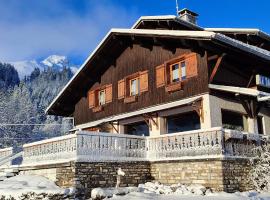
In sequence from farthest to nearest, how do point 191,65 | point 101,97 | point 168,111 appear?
1. point 101,97
2. point 168,111
3. point 191,65

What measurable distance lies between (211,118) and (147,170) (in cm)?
360

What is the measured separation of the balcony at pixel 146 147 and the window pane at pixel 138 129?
4.08 meters

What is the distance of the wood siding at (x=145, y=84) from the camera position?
17281mm

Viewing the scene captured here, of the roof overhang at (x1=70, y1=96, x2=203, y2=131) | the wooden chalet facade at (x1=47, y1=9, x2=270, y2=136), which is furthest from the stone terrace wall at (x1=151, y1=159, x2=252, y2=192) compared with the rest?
the roof overhang at (x1=70, y1=96, x2=203, y2=131)

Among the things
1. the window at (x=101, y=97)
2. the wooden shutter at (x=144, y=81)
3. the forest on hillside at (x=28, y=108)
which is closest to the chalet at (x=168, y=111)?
the wooden shutter at (x=144, y=81)

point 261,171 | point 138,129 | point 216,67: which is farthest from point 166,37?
point 261,171

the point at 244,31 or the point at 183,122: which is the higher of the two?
the point at 244,31

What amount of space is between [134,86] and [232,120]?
6.03 meters

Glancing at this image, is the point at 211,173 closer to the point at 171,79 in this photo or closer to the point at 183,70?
the point at 183,70

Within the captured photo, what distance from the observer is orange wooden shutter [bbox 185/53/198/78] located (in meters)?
17.4

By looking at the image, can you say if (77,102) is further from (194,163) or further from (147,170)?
(194,163)

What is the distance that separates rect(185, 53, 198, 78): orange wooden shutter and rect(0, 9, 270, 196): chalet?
46mm

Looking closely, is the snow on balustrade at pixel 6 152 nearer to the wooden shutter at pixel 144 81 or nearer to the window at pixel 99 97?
the window at pixel 99 97

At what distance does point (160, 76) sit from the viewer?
19297 millimetres
